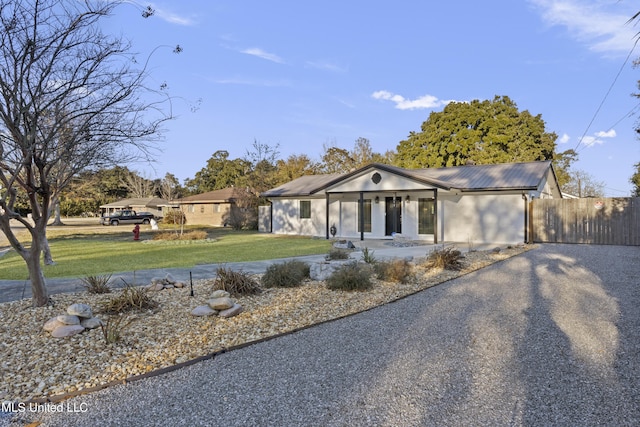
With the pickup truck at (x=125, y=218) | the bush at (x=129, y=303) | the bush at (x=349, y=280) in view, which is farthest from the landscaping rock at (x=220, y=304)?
the pickup truck at (x=125, y=218)

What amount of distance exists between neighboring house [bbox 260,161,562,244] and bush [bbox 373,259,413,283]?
9.89 metres

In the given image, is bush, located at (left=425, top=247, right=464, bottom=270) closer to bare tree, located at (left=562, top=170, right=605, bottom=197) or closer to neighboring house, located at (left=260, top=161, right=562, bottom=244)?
neighboring house, located at (left=260, top=161, right=562, bottom=244)

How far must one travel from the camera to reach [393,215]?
20953 mm

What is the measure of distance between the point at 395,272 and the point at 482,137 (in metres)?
30.0

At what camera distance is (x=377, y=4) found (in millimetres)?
14734

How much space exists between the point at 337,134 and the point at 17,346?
3986 cm

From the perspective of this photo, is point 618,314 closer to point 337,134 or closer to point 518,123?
point 518,123

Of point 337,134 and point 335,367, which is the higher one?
point 337,134

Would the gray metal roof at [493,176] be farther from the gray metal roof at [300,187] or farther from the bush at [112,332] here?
the bush at [112,332]

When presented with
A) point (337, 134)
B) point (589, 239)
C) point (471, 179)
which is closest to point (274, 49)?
point (471, 179)

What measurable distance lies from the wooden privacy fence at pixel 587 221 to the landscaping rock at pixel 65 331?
1799 cm

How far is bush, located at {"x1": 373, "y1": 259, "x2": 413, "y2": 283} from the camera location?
340 inches

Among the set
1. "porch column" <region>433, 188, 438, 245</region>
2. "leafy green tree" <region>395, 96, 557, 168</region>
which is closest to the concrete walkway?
"porch column" <region>433, 188, 438, 245</region>

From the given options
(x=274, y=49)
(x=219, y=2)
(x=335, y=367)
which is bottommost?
(x=335, y=367)
